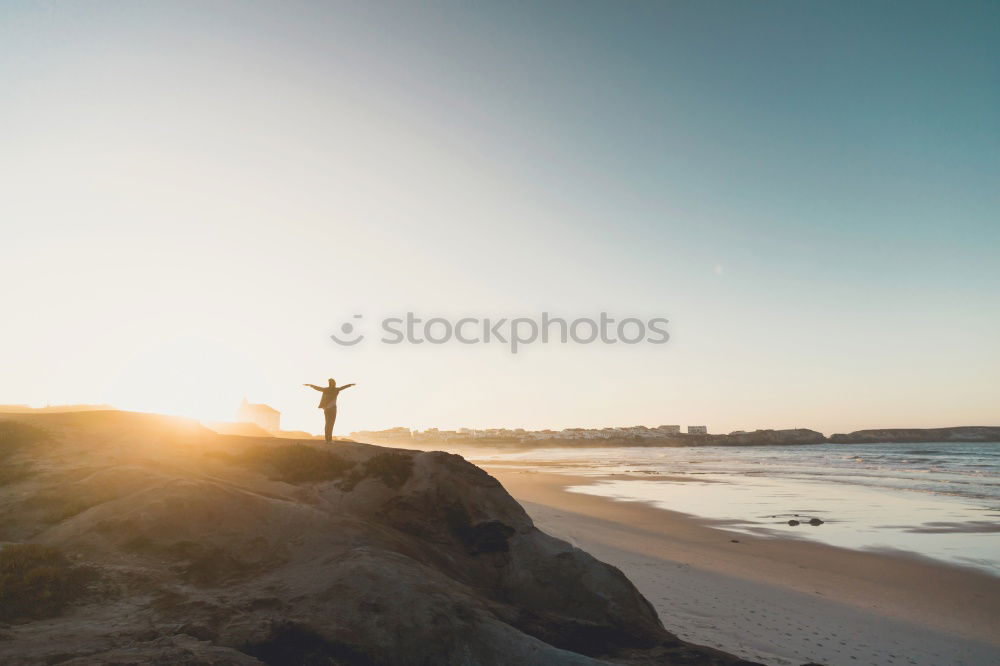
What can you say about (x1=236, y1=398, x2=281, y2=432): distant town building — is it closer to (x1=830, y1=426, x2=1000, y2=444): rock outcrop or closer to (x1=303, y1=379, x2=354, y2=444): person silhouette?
(x1=303, y1=379, x2=354, y2=444): person silhouette

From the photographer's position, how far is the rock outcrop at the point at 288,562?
19.5ft

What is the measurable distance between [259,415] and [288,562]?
99.9 metres

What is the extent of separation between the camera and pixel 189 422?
16703 mm

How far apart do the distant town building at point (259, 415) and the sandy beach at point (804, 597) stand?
86.2 meters

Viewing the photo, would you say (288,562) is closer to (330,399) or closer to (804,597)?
(330,399)

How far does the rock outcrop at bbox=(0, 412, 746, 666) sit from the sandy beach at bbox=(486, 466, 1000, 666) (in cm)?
391

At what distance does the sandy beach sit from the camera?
11.1 meters

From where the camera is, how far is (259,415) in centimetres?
9838

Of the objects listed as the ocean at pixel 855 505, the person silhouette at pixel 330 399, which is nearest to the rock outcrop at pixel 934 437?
the ocean at pixel 855 505

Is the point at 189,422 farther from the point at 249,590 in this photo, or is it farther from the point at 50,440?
the point at 249,590

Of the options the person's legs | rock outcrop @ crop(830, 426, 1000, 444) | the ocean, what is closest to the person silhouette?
the person's legs

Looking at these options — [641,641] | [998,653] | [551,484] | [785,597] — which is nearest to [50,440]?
[641,641]

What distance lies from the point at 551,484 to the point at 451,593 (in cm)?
4098

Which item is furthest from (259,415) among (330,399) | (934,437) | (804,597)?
(934,437)
